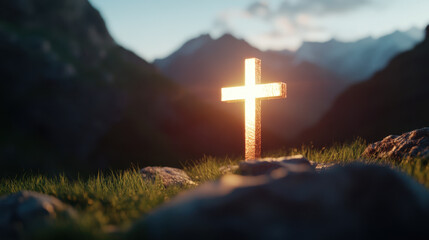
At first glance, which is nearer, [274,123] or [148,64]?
[274,123]

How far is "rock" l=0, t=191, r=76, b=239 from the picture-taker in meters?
2.94

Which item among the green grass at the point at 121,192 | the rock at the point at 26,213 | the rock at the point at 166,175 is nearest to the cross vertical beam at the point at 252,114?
the green grass at the point at 121,192

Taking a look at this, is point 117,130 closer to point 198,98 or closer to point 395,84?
point 198,98

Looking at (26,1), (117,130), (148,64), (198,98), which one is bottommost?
(117,130)

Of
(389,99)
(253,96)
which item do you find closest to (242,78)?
(389,99)

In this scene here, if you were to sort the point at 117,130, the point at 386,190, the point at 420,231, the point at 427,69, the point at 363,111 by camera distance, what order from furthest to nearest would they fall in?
the point at 117,130
the point at 427,69
the point at 363,111
the point at 386,190
the point at 420,231

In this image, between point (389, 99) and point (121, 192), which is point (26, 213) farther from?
point (389, 99)

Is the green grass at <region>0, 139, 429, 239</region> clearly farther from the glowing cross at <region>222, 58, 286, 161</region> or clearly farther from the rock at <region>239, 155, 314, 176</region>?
the rock at <region>239, 155, 314, 176</region>

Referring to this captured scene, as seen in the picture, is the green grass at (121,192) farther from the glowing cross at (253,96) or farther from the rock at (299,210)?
the glowing cross at (253,96)

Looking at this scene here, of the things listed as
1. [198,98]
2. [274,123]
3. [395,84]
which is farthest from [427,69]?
[198,98]

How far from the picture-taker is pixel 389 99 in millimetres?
18719

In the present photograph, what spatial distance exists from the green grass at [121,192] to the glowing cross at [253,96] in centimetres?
83

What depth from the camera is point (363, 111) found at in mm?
17656

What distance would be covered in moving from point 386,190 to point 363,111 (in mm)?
16233
